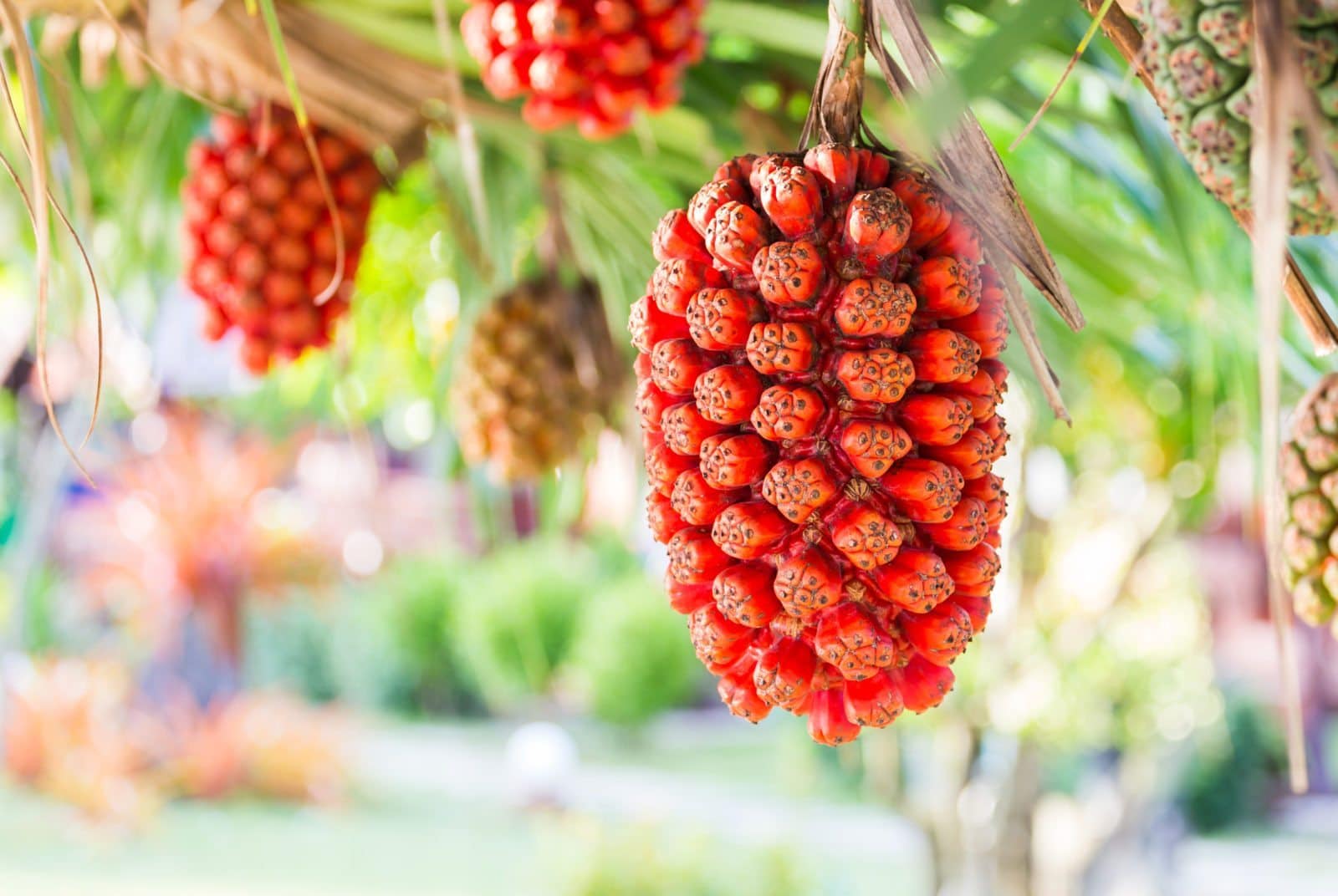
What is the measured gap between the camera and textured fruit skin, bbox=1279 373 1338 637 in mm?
320

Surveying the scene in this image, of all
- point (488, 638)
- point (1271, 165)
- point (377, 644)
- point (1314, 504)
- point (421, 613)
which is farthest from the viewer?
point (377, 644)

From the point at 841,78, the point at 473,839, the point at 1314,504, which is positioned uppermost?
the point at 841,78

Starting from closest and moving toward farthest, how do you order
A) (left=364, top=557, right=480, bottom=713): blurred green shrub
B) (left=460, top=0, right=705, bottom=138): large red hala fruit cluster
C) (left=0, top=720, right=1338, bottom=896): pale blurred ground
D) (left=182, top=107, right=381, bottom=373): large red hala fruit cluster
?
(left=460, top=0, right=705, bottom=138): large red hala fruit cluster, (left=182, top=107, right=381, bottom=373): large red hala fruit cluster, (left=0, top=720, right=1338, bottom=896): pale blurred ground, (left=364, top=557, right=480, bottom=713): blurred green shrub

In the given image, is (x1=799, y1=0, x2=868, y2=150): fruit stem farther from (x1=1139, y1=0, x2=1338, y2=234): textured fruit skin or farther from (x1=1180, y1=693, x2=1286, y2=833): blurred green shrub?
(x1=1180, y1=693, x2=1286, y2=833): blurred green shrub

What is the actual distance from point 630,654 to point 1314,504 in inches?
219

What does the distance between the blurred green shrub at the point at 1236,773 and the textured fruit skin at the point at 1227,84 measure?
4819 mm

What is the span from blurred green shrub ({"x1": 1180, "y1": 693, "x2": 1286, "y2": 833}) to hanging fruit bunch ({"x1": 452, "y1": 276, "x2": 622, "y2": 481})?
442 centimetres

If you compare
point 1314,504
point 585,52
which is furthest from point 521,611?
point 1314,504

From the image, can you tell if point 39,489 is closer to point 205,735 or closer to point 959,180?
point 959,180

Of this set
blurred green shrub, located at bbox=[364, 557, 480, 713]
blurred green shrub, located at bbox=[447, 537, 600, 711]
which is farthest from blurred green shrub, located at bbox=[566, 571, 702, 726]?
blurred green shrub, located at bbox=[364, 557, 480, 713]

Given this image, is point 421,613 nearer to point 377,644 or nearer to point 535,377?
point 377,644

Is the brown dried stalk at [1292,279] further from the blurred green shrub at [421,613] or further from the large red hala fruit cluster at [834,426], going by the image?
the blurred green shrub at [421,613]

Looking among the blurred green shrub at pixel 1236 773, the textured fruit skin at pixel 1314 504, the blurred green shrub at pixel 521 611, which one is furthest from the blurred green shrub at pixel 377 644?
the textured fruit skin at pixel 1314 504

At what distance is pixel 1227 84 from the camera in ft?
0.77
